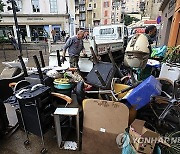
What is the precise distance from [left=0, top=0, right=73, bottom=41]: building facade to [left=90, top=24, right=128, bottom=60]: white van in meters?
13.0

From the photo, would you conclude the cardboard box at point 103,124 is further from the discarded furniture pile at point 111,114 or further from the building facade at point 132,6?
the building facade at point 132,6

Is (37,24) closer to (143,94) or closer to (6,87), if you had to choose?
(6,87)

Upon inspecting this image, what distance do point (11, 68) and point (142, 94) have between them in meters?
3.59

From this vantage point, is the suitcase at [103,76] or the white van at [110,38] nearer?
the suitcase at [103,76]

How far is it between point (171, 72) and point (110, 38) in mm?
5218

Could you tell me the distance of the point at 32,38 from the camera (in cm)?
2084

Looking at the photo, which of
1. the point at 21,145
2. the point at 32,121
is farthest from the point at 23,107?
the point at 21,145

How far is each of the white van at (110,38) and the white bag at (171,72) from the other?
362 cm

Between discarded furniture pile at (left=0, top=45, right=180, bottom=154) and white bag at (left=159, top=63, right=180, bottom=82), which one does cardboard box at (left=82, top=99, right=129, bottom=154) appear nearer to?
discarded furniture pile at (left=0, top=45, right=180, bottom=154)

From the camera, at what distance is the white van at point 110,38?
6.80 metres

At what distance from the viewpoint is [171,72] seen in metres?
3.06

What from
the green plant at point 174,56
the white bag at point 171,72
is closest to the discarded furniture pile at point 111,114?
the white bag at point 171,72

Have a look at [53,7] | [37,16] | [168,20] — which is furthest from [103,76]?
[37,16]

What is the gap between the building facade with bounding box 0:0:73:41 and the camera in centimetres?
1970
